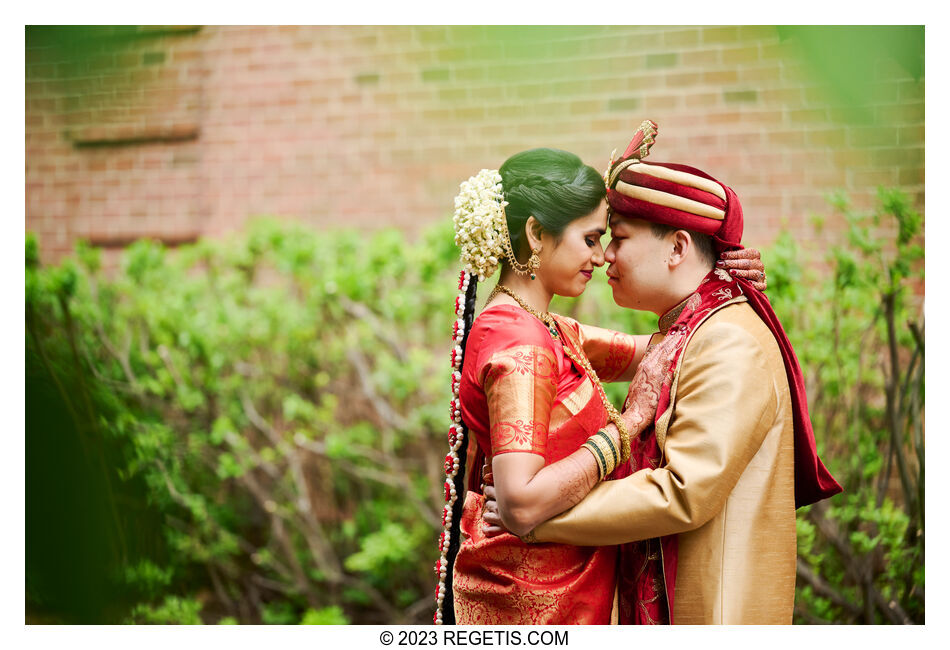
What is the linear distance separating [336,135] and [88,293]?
1.49 meters

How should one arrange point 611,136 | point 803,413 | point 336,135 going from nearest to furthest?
point 803,413, point 611,136, point 336,135

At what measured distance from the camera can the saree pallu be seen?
2068mm

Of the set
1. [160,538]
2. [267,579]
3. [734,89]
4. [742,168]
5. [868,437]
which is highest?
[734,89]

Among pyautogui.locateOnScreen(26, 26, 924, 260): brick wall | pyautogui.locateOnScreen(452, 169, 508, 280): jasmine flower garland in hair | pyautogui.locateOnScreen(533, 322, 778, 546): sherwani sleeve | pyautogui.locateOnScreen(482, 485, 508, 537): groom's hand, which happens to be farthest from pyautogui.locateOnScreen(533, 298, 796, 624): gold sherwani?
pyautogui.locateOnScreen(26, 26, 924, 260): brick wall

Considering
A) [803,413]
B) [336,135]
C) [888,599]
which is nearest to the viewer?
[803,413]

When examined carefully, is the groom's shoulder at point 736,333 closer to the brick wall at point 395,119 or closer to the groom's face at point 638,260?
the groom's face at point 638,260

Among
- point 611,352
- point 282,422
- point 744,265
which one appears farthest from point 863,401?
point 282,422

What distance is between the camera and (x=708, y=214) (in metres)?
2.19

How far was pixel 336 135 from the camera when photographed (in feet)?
13.5

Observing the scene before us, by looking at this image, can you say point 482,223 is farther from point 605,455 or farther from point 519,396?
point 605,455

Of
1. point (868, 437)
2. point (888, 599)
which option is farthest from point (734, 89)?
point (888, 599)

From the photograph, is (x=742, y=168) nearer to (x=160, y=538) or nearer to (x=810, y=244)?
(x=810, y=244)

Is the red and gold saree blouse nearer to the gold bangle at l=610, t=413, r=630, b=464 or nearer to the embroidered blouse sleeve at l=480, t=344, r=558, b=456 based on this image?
the embroidered blouse sleeve at l=480, t=344, r=558, b=456

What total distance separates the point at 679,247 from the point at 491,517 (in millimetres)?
886
